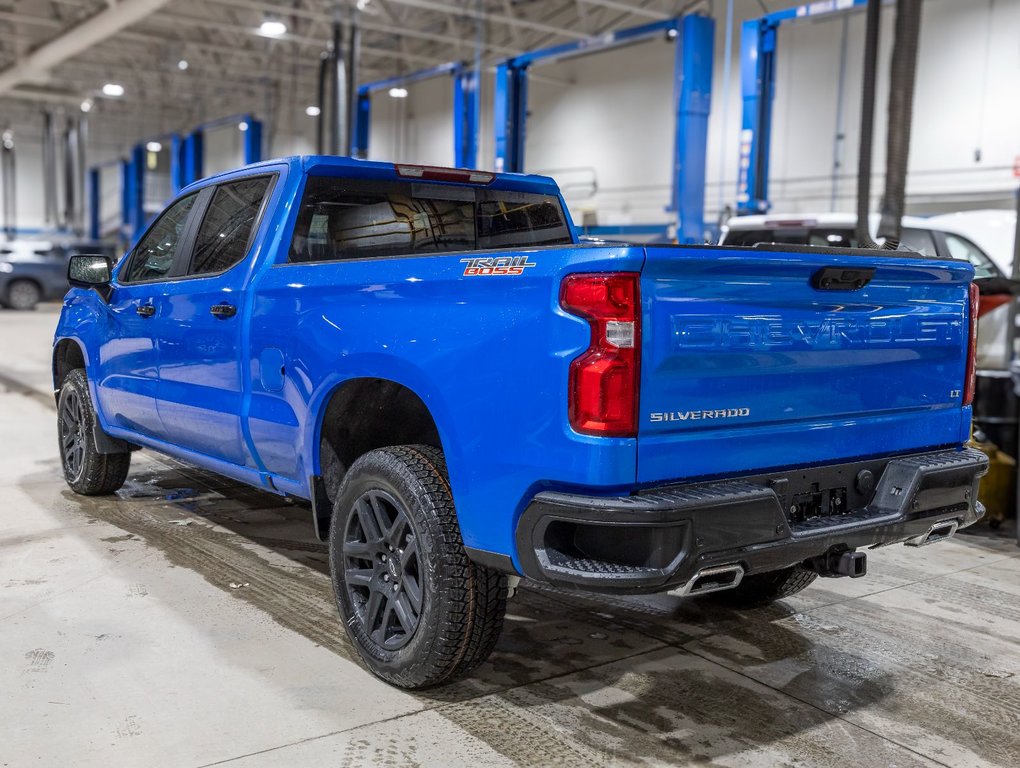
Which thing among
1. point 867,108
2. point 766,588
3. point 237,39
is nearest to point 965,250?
point 867,108

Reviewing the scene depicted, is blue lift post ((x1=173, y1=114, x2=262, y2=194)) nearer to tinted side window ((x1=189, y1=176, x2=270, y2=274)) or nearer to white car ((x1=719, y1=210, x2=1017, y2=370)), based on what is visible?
white car ((x1=719, y1=210, x2=1017, y2=370))

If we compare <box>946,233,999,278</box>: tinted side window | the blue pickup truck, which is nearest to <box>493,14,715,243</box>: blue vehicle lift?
<box>946,233,999,278</box>: tinted side window

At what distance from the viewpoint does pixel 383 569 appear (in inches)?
122

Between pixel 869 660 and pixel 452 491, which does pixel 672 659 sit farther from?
pixel 452 491

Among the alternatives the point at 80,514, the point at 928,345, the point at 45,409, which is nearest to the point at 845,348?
the point at 928,345

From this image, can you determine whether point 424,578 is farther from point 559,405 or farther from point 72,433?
point 72,433

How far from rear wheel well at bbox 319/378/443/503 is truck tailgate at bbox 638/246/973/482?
1.08 meters

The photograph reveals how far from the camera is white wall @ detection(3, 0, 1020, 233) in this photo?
15.2 m

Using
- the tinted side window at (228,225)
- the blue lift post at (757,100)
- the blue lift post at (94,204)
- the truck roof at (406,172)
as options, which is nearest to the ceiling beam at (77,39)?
the blue lift post at (94,204)

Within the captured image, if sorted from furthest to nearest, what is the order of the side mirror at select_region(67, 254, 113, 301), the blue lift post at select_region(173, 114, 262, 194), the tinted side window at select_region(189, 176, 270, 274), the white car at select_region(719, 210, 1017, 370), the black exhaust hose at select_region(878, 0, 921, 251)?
the blue lift post at select_region(173, 114, 262, 194) → the white car at select_region(719, 210, 1017, 370) → the black exhaust hose at select_region(878, 0, 921, 251) → the side mirror at select_region(67, 254, 113, 301) → the tinted side window at select_region(189, 176, 270, 274)

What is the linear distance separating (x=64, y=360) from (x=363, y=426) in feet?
10.7

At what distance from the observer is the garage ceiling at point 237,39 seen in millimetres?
20109

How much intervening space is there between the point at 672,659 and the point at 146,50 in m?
26.8

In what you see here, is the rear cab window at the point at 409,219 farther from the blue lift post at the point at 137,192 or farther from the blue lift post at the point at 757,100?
the blue lift post at the point at 137,192
